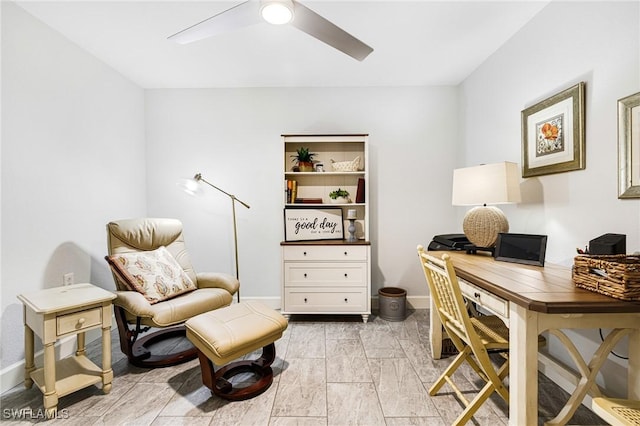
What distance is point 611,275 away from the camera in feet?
3.72

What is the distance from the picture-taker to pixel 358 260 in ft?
9.57

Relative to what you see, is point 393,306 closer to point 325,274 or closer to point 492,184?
point 325,274

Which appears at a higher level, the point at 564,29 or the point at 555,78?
the point at 564,29

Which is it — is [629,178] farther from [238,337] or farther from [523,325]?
[238,337]

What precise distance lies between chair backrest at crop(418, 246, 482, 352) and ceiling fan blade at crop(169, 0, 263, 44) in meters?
1.56

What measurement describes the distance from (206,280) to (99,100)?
1915 mm

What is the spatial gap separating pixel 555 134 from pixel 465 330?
146 centimetres

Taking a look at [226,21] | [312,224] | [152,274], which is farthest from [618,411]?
[152,274]

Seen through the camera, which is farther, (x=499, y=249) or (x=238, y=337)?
(x=499, y=249)

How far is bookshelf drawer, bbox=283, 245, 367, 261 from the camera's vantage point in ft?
9.56

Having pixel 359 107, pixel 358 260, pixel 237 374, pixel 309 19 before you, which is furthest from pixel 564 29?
pixel 237 374

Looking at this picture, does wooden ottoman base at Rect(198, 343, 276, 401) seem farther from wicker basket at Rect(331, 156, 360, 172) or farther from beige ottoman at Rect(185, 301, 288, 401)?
wicker basket at Rect(331, 156, 360, 172)

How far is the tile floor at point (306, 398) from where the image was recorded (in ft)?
5.25

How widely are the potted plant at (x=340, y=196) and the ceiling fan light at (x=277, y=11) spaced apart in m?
1.85
